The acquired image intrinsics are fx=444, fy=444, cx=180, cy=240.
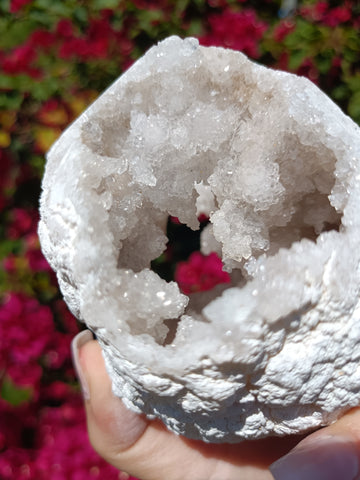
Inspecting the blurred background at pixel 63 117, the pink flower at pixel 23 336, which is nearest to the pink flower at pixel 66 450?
the blurred background at pixel 63 117

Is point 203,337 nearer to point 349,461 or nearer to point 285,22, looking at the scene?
point 349,461

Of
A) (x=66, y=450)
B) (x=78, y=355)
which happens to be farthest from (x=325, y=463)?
(x=66, y=450)

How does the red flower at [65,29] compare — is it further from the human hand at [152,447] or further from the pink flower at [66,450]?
the pink flower at [66,450]

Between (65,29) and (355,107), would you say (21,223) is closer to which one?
(65,29)

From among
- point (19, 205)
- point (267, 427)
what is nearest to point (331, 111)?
point (267, 427)

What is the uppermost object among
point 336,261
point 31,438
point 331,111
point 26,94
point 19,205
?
point 331,111

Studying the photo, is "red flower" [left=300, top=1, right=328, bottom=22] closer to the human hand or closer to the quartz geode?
the quartz geode
